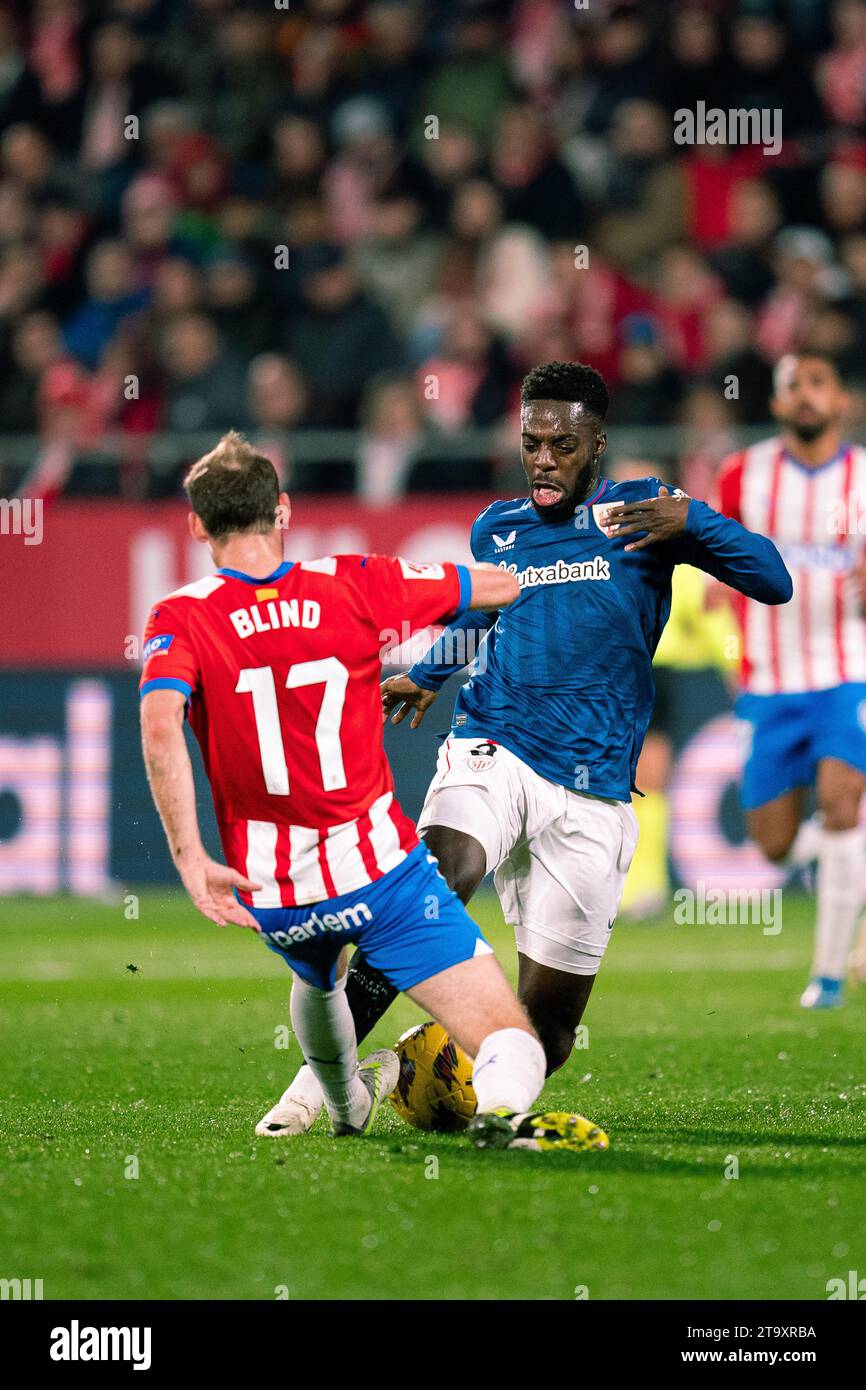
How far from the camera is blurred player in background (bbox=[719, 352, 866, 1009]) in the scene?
855 cm

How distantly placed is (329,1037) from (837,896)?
13.2 feet

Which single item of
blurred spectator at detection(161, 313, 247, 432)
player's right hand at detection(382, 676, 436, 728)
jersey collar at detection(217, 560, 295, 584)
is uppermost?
blurred spectator at detection(161, 313, 247, 432)

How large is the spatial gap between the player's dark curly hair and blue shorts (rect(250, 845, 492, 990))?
1532 mm

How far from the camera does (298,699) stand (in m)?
4.54


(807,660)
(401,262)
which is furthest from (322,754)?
(401,262)

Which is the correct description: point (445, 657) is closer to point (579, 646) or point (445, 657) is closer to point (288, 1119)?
point (579, 646)

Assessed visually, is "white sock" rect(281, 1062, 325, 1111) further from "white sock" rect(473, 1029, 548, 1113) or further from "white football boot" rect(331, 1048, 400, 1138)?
"white sock" rect(473, 1029, 548, 1113)

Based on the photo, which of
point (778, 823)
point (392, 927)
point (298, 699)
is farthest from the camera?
point (778, 823)

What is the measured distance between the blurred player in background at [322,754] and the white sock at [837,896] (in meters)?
3.83

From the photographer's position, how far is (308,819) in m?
4.61

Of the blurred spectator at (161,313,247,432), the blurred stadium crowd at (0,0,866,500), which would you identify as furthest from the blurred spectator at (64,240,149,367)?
the blurred spectator at (161,313,247,432)

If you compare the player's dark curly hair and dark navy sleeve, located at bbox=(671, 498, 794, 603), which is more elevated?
A: the player's dark curly hair

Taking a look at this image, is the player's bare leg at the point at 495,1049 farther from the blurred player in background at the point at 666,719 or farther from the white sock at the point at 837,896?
the blurred player in background at the point at 666,719

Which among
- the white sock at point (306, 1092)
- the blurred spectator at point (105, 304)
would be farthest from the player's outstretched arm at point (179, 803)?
the blurred spectator at point (105, 304)
